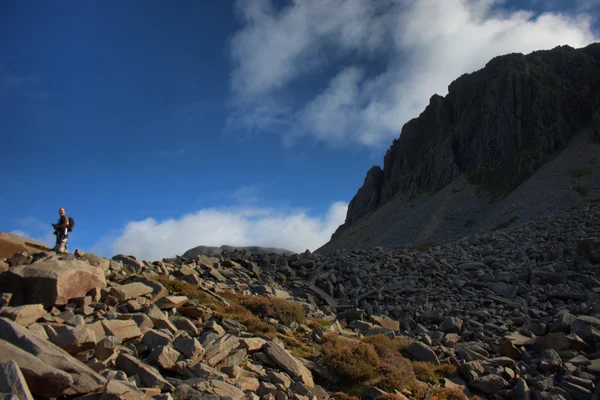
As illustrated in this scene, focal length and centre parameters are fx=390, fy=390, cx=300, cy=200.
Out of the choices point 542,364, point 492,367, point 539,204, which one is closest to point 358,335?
point 492,367

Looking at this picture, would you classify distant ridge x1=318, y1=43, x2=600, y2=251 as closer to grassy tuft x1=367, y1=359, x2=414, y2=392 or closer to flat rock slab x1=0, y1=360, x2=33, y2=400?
grassy tuft x1=367, y1=359, x2=414, y2=392

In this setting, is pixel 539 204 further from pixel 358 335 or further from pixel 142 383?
A: pixel 142 383

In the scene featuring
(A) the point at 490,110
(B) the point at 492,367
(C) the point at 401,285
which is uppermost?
(A) the point at 490,110

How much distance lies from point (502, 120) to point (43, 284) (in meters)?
157

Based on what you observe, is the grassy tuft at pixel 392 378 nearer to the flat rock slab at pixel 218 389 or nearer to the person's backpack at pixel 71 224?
the flat rock slab at pixel 218 389

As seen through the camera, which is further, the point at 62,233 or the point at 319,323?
the point at 62,233

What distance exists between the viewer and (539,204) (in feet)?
285

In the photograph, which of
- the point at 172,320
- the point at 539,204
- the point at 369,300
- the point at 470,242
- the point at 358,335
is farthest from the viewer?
the point at 539,204

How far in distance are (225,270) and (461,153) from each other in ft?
490

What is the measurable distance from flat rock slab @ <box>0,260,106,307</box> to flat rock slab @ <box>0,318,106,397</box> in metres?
3.88

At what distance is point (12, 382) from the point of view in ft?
19.7

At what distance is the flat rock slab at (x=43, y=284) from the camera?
11391mm

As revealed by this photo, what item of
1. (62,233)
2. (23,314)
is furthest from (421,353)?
(62,233)

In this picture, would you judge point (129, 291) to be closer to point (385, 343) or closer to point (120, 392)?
point (120, 392)
